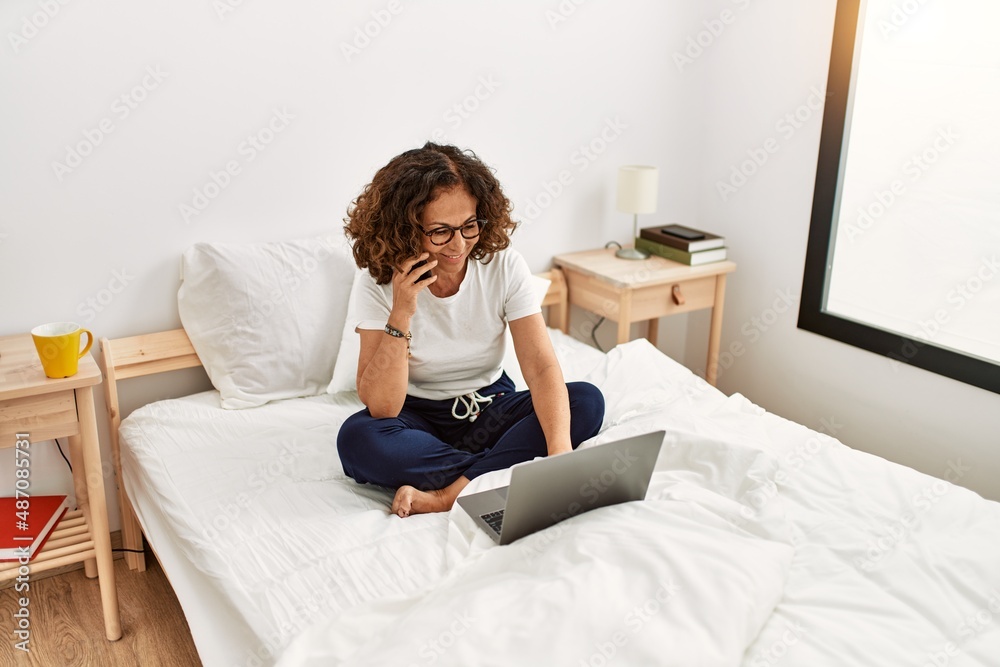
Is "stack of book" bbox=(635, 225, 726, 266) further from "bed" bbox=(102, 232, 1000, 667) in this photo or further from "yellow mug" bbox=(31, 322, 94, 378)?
"yellow mug" bbox=(31, 322, 94, 378)

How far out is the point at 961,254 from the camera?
7.57 feet

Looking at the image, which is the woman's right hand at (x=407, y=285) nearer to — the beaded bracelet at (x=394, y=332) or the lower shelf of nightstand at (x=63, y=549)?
the beaded bracelet at (x=394, y=332)

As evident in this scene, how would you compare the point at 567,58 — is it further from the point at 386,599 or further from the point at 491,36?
the point at 386,599

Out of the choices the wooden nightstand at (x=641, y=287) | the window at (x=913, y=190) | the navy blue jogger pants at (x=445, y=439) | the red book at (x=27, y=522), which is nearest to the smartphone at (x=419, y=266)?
the navy blue jogger pants at (x=445, y=439)

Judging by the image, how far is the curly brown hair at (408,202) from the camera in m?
1.74

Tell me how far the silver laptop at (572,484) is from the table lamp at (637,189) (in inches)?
57.1

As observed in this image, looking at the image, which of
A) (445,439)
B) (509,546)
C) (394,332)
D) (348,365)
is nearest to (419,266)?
(394,332)

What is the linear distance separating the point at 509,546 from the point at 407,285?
637 mm

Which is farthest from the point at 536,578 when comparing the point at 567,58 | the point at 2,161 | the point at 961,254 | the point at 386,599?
the point at 567,58

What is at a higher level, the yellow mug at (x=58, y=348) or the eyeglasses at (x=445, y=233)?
the eyeglasses at (x=445, y=233)

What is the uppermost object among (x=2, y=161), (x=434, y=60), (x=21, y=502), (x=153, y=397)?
(x=434, y=60)

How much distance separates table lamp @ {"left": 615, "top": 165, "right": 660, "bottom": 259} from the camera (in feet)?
8.87

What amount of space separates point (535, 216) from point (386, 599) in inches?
66.8

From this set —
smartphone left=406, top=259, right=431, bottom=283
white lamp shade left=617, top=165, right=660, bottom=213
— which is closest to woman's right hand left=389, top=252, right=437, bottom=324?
smartphone left=406, top=259, right=431, bottom=283
